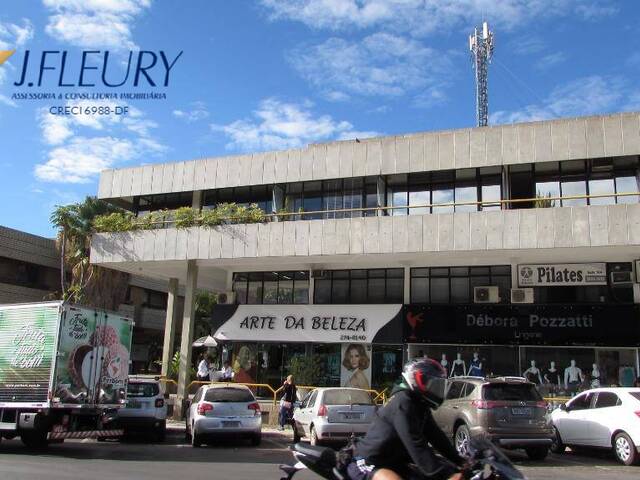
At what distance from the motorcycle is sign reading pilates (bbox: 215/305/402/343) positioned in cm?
1771

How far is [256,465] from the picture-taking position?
1145cm

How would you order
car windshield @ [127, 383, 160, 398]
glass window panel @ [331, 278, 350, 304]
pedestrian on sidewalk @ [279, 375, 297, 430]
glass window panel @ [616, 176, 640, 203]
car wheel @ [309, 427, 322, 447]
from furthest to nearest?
glass window panel @ [331, 278, 350, 304], glass window panel @ [616, 176, 640, 203], pedestrian on sidewalk @ [279, 375, 297, 430], car windshield @ [127, 383, 160, 398], car wheel @ [309, 427, 322, 447]

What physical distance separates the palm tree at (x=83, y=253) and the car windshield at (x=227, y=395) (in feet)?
60.9

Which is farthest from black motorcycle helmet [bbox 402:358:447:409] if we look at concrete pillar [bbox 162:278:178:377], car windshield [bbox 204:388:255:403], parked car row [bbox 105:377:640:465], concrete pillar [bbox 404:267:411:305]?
concrete pillar [bbox 162:278:178:377]

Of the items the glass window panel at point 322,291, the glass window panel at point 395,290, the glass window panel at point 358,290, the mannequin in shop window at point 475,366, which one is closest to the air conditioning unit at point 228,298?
the glass window panel at point 322,291

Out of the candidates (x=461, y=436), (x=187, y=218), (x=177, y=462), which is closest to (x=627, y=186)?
(x=461, y=436)

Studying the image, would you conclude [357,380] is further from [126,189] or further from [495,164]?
[126,189]

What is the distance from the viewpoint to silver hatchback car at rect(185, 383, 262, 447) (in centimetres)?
1444

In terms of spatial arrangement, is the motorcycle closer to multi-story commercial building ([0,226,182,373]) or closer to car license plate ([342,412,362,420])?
car license plate ([342,412,362,420])

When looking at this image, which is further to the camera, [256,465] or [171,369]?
[171,369]

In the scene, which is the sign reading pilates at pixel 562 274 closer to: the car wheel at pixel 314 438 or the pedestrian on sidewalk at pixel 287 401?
the pedestrian on sidewalk at pixel 287 401

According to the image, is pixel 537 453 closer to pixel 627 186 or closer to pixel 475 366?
pixel 475 366

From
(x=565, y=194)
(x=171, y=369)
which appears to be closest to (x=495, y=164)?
(x=565, y=194)

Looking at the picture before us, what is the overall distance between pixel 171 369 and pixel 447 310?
1126 cm
